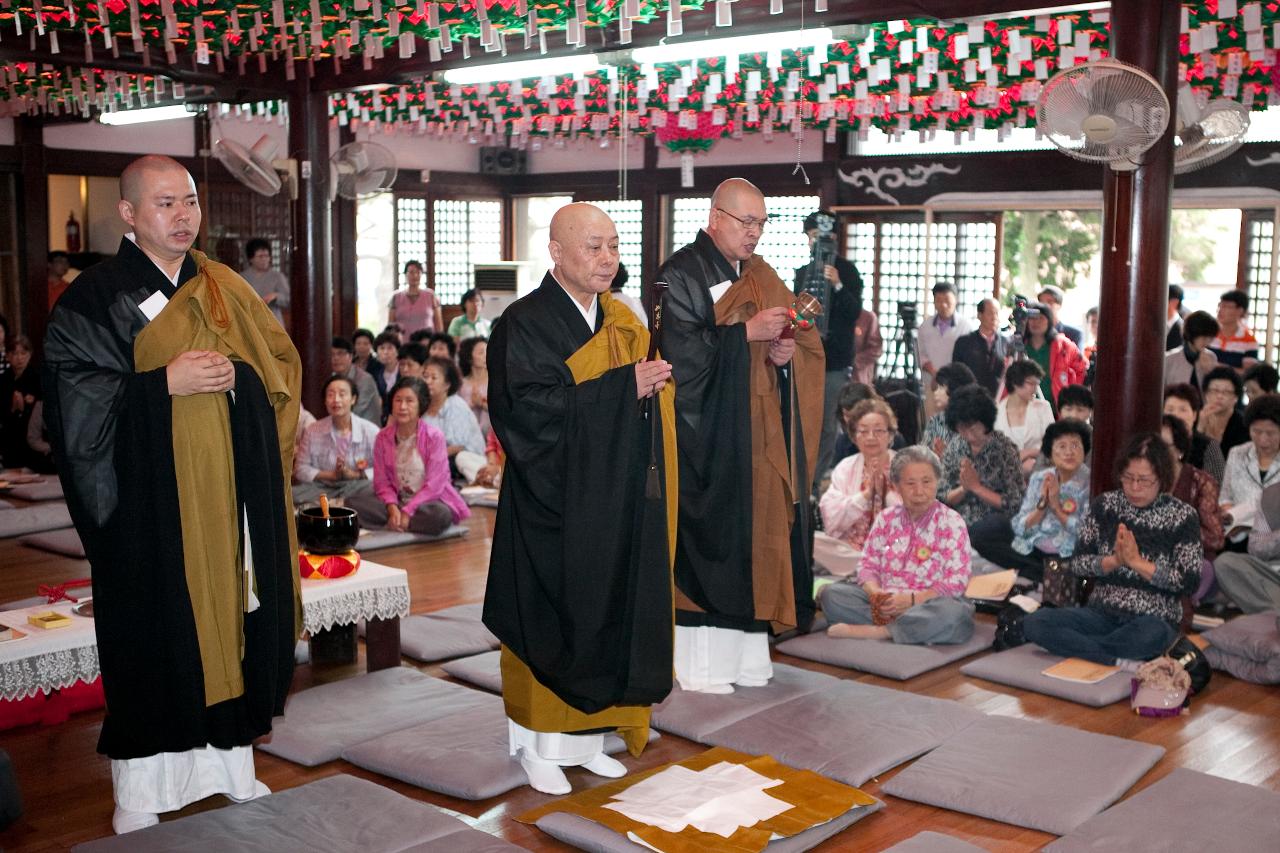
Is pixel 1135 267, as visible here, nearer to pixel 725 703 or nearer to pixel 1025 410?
pixel 1025 410

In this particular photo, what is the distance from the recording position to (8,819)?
4074mm

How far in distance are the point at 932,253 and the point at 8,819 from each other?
10730mm

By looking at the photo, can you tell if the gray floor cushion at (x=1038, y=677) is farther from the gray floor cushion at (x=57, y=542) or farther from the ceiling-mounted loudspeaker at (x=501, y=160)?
the ceiling-mounted loudspeaker at (x=501, y=160)

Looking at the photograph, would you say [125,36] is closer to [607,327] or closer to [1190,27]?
[607,327]

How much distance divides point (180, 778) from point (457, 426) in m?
5.99

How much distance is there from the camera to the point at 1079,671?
5496 mm

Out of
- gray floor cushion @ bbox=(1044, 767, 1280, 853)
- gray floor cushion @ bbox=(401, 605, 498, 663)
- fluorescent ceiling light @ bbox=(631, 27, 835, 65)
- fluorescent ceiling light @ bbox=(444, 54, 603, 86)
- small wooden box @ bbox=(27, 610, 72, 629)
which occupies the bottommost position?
gray floor cushion @ bbox=(1044, 767, 1280, 853)

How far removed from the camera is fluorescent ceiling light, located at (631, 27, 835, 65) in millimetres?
7305

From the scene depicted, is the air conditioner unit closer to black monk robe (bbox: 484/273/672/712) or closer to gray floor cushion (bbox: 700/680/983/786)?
gray floor cushion (bbox: 700/680/983/786)

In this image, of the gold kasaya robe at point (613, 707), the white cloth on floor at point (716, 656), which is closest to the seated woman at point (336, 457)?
the white cloth on floor at point (716, 656)

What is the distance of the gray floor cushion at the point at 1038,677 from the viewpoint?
5.25 metres

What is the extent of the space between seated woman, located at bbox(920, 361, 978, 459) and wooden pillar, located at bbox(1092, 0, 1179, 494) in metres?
1.07

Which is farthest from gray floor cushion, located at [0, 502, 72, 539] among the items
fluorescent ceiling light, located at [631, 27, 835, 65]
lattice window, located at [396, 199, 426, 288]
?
lattice window, located at [396, 199, 426, 288]

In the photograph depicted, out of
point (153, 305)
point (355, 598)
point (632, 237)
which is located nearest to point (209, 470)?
point (153, 305)
